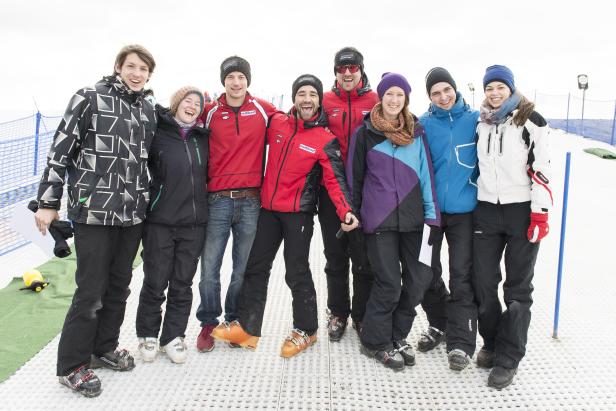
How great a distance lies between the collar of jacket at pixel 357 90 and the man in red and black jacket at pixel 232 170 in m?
0.46

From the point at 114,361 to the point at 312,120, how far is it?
1.83 meters

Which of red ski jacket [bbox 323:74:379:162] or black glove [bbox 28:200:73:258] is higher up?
red ski jacket [bbox 323:74:379:162]

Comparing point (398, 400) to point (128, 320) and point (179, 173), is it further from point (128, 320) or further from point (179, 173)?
point (128, 320)

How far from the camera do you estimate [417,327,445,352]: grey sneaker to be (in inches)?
108

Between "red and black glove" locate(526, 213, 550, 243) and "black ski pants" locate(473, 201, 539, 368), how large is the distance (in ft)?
0.24

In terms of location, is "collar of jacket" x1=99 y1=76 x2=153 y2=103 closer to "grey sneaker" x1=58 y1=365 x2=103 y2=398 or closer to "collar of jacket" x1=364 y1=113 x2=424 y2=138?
"collar of jacket" x1=364 y1=113 x2=424 y2=138

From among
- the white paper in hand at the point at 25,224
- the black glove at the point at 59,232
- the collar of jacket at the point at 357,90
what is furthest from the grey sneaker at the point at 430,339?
the white paper in hand at the point at 25,224

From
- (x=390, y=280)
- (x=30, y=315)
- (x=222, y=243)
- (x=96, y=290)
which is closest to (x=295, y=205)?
(x=222, y=243)

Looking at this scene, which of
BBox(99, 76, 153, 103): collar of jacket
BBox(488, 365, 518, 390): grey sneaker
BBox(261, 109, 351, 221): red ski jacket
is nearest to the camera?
BBox(99, 76, 153, 103): collar of jacket

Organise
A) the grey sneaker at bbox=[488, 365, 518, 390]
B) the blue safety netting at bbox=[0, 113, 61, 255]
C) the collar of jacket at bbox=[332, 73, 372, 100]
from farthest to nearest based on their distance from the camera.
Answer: the blue safety netting at bbox=[0, 113, 61, 255]
the collar of jacket at bbox=[332, 73, 372, 100]
the grey sneaker at bbox=[488, 365, 518, 390]

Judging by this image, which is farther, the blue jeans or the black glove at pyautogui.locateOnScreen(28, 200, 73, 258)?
the blue jeans

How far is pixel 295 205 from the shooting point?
8.41ft

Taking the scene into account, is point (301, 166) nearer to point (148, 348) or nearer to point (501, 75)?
point (501, 75)

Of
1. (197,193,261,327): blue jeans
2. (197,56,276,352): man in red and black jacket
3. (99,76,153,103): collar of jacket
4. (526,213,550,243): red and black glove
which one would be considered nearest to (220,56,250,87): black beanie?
(197,56,276,352): man in red and black jacket
